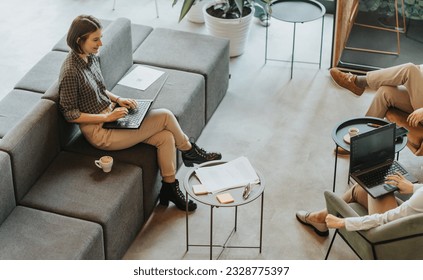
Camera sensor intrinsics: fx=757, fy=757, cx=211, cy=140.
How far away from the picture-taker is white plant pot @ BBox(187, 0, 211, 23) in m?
6.75

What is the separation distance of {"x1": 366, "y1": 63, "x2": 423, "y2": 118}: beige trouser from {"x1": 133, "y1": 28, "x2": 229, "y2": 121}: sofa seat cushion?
1156mm

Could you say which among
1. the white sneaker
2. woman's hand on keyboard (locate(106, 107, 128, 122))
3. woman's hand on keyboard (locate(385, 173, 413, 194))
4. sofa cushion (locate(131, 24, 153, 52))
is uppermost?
woman's hand on keyboard (locate(106, 107, 128, 122))

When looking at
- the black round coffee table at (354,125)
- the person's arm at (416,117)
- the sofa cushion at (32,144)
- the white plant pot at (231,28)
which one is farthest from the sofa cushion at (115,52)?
the person's arm at (416,117)

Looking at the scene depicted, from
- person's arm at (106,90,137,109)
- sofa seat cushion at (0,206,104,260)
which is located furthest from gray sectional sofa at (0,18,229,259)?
person's arm at (106,90,137,109)

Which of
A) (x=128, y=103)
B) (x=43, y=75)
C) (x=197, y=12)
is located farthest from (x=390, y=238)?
(x=197, y=12)

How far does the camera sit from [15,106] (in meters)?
4.88

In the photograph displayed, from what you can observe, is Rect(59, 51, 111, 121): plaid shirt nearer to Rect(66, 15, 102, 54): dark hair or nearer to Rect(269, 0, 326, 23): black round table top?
Rect(66, 15, 102, 54): dark hair

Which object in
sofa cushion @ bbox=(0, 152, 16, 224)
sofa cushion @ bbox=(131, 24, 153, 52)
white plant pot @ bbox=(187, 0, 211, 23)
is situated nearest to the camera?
sofa cushion @ bbox=(0, 152, 16, 224)

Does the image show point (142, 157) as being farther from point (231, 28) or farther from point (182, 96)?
point (231, 28)

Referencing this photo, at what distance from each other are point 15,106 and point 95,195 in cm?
106

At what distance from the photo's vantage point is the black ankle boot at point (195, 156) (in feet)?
16.0

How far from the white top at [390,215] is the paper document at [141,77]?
193cm

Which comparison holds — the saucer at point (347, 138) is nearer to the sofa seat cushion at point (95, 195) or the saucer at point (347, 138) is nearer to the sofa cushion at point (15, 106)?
the sofa seat cushion at point (95, 195)
